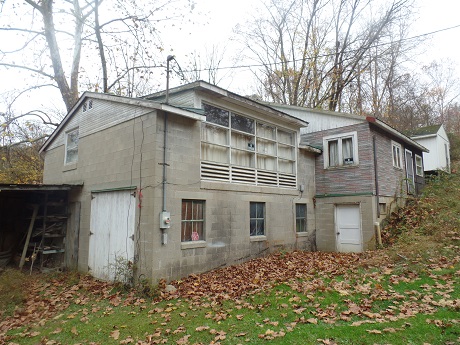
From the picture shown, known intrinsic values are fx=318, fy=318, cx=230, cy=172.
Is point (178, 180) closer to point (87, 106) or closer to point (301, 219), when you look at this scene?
point (87, 106)

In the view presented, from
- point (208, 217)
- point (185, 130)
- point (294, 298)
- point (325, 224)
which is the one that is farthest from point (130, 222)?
point (325, 224)

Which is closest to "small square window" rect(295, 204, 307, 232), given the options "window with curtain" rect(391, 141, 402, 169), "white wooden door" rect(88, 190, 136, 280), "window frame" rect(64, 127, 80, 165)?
"window with curtain" rect(391, 141, 402, 169)

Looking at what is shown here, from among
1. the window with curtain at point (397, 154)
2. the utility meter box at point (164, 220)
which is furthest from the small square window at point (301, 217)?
the utility meter box at point (164, 220)

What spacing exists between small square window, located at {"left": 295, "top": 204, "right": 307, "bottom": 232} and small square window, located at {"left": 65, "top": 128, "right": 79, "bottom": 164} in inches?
362

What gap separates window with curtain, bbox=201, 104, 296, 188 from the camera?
33.8 feet

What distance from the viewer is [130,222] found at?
8961 millimetres

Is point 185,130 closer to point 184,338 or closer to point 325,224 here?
point 184,338

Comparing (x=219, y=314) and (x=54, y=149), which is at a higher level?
(x=54, y=149)

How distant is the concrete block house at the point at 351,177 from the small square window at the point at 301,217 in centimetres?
76

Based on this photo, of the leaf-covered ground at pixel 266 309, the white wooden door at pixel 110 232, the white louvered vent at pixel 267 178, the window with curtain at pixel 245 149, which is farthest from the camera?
the white louvered vent at pixel 267 178

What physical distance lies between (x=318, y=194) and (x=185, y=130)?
766cm

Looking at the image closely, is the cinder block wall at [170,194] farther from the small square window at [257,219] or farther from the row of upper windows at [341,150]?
the row of upper windows at [341,150]

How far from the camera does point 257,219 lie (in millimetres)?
11570

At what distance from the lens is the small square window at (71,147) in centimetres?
1254
